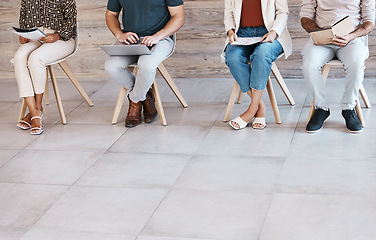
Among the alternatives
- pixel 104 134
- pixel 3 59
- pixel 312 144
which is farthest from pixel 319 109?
pixel 3 59

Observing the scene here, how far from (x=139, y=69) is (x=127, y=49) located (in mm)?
154

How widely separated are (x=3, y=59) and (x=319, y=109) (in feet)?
10.5

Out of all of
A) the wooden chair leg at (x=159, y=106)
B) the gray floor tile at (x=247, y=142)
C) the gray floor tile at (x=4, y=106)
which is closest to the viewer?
the gray floor tile at (x=247, y=142)

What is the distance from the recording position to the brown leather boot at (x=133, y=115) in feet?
13.0

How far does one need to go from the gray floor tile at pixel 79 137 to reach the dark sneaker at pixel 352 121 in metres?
1.46

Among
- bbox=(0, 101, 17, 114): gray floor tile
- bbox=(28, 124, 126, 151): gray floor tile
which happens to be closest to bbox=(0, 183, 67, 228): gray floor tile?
bbox=(28, 124, 126, 151): gray floor tile

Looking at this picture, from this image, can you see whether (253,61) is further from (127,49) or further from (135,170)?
(135,170)

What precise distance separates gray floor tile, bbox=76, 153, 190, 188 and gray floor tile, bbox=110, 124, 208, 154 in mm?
98

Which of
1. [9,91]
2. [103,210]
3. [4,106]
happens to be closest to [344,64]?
[103,210]

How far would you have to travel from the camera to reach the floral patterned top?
4.13m

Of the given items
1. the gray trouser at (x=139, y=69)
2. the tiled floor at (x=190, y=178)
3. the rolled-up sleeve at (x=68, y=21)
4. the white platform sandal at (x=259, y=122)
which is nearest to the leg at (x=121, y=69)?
the gray trouser at (x=139, y=69)

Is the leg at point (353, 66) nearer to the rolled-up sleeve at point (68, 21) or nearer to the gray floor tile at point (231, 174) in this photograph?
the gray floor tile at point (231, 174)

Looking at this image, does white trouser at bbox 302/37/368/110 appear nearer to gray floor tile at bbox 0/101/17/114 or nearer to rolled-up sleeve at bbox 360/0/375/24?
rolled-up sleeve at bbox 360/0/375/24

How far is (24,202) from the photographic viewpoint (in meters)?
2.96
